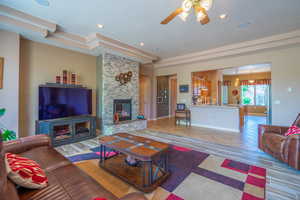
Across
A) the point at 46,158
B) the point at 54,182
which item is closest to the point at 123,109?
the point at 46,158

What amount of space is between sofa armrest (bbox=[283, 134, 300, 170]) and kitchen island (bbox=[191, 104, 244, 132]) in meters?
2.50

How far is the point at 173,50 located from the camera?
4836 millimetres

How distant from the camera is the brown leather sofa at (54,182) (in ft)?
2.60

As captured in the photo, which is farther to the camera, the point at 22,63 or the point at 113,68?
the point at 113,68

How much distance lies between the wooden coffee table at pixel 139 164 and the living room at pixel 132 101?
2 cm

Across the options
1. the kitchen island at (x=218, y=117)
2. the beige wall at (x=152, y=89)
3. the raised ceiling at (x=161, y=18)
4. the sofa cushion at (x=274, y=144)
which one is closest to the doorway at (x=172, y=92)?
the beige wall at (x=152, y=89)

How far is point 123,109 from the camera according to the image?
4.98m

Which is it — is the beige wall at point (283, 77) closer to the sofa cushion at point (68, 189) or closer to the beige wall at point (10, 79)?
the sofa cushion at point (68, 189)

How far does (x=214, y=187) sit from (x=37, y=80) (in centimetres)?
465

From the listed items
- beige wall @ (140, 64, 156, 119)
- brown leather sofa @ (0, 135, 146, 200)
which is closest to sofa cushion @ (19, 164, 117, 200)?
brown leather sofa @ (0, 135, 146, 200)

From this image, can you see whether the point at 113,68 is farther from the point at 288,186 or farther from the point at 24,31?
the point at 288,186

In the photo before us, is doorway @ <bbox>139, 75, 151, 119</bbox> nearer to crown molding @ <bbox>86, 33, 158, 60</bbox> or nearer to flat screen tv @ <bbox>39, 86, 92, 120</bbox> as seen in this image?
crown molding @ <bbox>86, 33, 158, 60</bbox>

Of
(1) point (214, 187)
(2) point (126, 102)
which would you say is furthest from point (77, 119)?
(1) point (214, 187)

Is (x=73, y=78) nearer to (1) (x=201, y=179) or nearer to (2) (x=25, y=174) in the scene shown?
(2) (x=25, y=174)
